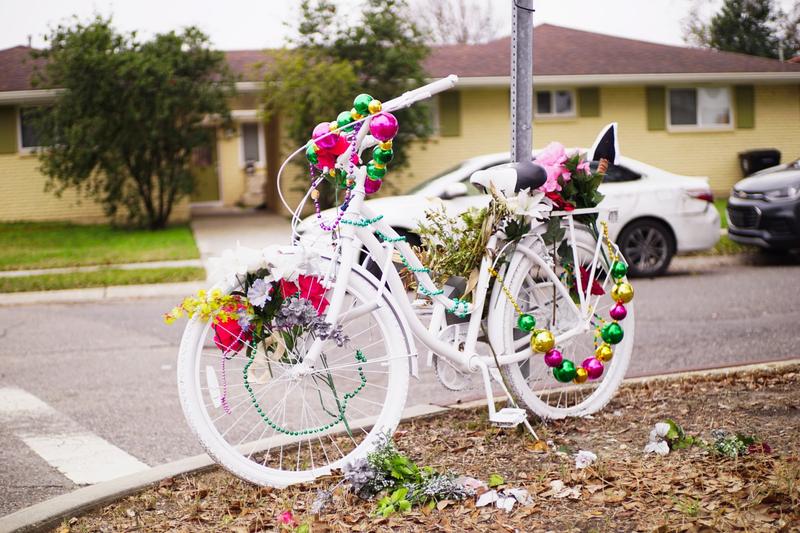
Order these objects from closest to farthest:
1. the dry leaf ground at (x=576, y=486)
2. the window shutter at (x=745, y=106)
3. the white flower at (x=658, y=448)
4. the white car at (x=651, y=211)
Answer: the dry leaf ground at (x=576, y=486) < the white flower at (x=658, y=448) < the white car at (x=651, y=211) < the window shutter at (x=745, y=106)

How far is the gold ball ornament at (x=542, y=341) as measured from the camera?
4207mm

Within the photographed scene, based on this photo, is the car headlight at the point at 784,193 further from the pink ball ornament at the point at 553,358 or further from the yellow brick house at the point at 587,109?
the yellow brick house at the point at 587,109

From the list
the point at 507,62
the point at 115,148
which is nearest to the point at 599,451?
the point at 115,148

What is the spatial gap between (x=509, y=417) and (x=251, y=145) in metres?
26.8

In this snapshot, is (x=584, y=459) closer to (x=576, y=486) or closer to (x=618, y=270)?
(x=576, y=486)

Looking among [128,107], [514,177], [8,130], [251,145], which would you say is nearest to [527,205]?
[514,177]

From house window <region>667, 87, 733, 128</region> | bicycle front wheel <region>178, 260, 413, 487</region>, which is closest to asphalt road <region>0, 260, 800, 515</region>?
bicycle front wheel <region>178, 260, 413, 487</region>

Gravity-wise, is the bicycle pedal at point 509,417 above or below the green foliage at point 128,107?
below

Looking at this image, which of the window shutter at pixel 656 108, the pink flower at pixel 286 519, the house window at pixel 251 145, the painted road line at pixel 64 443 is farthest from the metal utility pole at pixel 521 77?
the house window at pixel 251 145

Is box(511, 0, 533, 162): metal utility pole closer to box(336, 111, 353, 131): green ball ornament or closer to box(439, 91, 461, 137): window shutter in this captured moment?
box(336, 111, 353, 131): green ball ornament

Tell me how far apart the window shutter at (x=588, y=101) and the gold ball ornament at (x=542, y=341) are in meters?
20.0

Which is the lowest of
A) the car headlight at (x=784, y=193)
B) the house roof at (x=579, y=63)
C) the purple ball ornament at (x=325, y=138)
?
the car headlight at (x=784, y=193)

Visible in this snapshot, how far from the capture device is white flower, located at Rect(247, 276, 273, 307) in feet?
11.2

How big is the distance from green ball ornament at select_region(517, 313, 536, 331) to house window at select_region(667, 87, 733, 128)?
21405 mm
